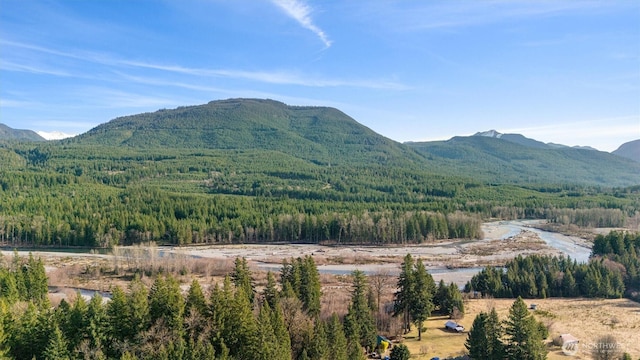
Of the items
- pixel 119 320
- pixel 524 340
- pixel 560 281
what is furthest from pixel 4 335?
pixel 560 281

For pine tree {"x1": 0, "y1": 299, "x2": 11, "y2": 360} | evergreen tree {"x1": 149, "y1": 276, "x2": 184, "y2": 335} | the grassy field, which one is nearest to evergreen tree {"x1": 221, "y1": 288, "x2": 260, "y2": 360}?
evergreen tree {"x1": 149, "y1": 276, "x2": 184, "y2": 335}

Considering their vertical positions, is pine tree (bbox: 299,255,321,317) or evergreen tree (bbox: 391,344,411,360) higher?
pine tree (bbox: 299,255,321,317)

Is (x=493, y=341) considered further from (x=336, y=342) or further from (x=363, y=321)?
(x=336, y=342)

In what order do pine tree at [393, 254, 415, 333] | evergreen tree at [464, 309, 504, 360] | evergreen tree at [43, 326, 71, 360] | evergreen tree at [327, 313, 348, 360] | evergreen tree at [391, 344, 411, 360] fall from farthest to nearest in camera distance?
1. pine tree at [393, 254, 415, 333]
2. evergreen tree at [391, 344, 411, 360]
3. evergreen tree at [464, 309, 504, 360]
4. evergreen tree at [327, 313, 348, 360]
5. evergreen tree at [43, 326, 71, 360]

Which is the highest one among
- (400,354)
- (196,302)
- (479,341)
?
(196,302)

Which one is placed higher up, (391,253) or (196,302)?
(196,302)

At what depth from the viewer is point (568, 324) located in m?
56.2

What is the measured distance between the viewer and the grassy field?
46938 mm

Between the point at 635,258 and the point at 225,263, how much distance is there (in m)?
76.8

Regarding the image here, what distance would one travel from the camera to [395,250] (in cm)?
12125

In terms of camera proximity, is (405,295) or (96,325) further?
(405,295)

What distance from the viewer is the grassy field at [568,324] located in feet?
154

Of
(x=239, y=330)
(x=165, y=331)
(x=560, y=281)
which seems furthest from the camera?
(x=560, y=281)

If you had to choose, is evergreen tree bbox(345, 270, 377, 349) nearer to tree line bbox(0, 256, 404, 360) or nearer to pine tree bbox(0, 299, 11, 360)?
tree line bbox(0, 256, 404, 360)
